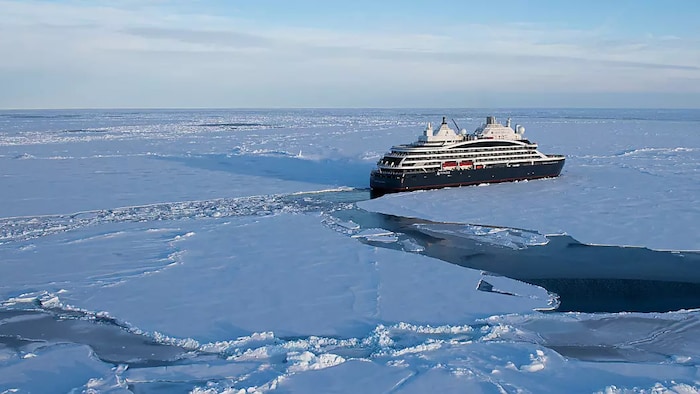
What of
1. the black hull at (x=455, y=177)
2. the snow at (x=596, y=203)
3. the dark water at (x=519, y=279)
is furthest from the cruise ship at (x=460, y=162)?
the dark water at (x=519, y=279)

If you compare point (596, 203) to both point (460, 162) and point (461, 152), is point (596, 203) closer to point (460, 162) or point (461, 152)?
point (460, 162)

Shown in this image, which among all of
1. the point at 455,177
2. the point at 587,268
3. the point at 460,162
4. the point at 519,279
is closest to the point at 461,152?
the point at 460,162

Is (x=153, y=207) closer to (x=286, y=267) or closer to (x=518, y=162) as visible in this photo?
(x=286, y=267)

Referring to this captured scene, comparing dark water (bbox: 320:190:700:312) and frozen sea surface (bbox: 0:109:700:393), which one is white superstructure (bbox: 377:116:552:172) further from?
dark water (bbox: 320:190:700:312)

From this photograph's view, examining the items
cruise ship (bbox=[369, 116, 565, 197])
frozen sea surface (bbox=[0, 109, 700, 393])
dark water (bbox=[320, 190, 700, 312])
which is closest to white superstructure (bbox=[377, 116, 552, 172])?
cruise ship (bbox=[369, 116, 565, 197])

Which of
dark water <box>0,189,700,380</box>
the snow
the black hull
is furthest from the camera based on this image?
the black hull

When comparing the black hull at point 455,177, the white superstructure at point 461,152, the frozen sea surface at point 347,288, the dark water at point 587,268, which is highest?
the white superstructure at point 461,152

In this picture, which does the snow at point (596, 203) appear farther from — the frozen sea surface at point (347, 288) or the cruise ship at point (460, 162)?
the cruise ship at point (460, 162)

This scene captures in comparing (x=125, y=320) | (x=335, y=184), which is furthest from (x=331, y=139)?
(x=125, y=320)
